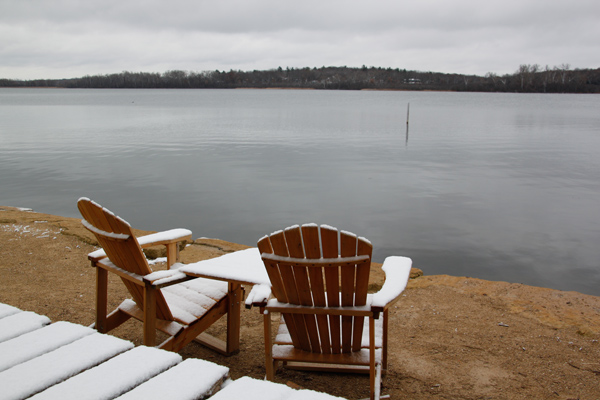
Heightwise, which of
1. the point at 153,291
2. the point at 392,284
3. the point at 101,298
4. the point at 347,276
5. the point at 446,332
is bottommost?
the point at 446,332

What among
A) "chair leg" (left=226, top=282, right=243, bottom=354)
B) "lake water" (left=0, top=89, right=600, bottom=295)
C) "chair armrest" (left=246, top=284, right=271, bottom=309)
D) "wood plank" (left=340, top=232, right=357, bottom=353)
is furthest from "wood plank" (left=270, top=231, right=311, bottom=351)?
"lake water" (left=0, top=89, right=600, bottom=295)

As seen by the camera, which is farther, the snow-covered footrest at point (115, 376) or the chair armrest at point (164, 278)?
the chair armrest at point (164, 278)

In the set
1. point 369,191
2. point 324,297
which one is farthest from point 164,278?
point 369,191

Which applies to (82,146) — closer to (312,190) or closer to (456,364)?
A: (312,190)

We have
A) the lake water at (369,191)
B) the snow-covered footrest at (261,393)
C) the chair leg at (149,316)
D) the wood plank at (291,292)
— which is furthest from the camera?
the lake water at (369,191)

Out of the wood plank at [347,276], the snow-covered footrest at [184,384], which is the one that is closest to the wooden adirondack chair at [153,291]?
the wood plank at [347,276]

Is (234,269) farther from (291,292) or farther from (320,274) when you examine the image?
(320,274)

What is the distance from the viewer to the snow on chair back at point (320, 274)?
2.34m

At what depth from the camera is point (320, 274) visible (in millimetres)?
2422

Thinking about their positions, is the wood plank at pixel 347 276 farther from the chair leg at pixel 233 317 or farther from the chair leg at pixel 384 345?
the chair leg at pixel 233 317

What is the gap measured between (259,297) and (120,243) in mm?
846

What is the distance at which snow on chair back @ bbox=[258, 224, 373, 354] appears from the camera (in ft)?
7.68

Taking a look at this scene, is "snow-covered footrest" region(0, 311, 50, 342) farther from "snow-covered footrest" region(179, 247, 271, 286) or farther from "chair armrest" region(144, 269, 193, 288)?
"snow-covered footrest" region(179, 247, 271, 286)

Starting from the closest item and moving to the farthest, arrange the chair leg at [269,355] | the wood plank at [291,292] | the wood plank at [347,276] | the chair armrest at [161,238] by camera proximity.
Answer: the wood plank at [347,276] → the wood plank at [291,292] → the chair leg at [269,355] → the chair armrest at [161,238]
